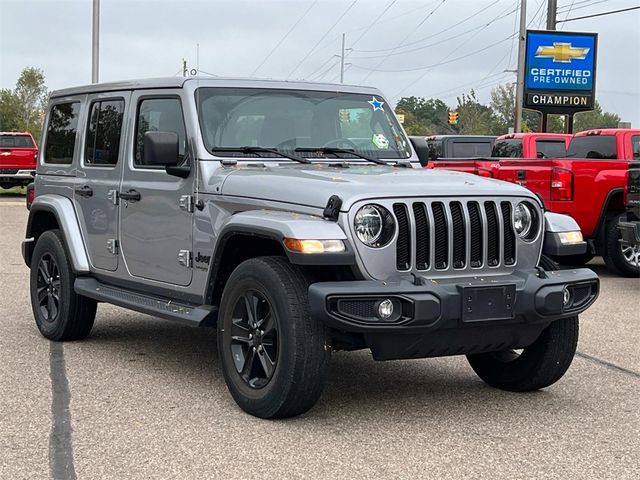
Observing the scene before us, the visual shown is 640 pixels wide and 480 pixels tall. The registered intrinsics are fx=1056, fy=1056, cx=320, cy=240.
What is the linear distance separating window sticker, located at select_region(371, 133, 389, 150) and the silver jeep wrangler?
1 centimetres

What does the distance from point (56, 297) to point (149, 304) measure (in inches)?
61.7

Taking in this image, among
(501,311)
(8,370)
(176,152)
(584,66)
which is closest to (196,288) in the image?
(176,152)

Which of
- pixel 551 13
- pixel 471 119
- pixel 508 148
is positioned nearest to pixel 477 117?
pixel 471 119

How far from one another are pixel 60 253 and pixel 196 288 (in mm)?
1901

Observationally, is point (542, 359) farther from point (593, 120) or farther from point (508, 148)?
point (593, 120)

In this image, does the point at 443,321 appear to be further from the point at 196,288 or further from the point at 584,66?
the point at 584,66

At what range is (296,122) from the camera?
6961 millimetres

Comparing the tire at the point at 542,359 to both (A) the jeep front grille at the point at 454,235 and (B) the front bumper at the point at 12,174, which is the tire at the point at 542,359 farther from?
(B) the front bumper at the point at 12,174

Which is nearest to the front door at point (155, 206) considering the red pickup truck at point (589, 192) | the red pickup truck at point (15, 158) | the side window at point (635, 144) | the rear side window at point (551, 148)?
the red pickup truck at point (589, 192)

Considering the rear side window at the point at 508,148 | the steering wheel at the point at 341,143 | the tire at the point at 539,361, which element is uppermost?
the steering wheel at the point at 341,143

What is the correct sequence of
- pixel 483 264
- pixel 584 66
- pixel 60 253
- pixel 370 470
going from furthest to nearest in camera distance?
pixel 584 66 → pixel 60 253 → pixel 483 264 → pixel 370 470

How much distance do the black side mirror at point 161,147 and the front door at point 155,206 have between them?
20 centimetres

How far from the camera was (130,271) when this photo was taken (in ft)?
23.6

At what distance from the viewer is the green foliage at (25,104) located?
61.2 meters
